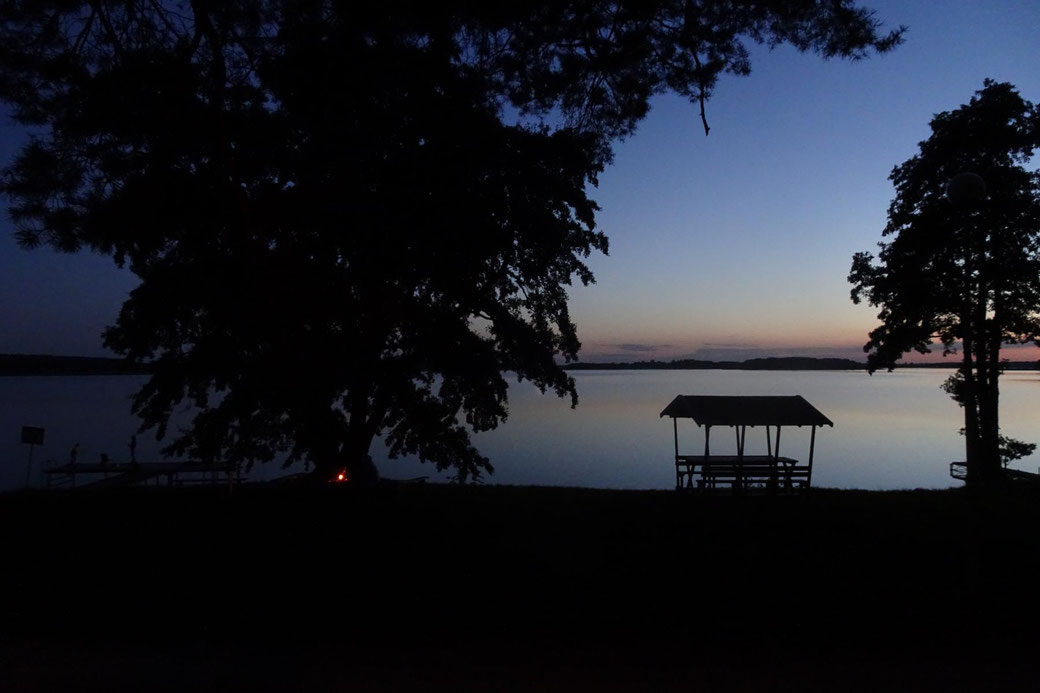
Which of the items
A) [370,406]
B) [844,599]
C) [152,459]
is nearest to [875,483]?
[370,406]

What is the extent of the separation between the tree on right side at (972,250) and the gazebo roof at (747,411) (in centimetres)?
848

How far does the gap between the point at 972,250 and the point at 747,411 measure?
11793 millimetres

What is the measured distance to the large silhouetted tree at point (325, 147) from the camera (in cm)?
795

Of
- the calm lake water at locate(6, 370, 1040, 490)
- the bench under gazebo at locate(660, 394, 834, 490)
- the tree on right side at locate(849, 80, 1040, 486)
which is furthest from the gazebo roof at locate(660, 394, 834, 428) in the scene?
the calm lake water at locate(6, 370, 1040, 490)

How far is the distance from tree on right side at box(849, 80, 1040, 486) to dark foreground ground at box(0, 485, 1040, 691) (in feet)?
48.2

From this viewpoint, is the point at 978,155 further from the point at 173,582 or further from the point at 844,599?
the point at 173,582

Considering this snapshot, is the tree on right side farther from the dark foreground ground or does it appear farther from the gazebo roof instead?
the dark foreground ground

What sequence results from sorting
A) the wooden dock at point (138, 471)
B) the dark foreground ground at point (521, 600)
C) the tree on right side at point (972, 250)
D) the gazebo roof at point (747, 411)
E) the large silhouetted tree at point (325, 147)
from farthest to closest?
→ the tree on right side at point (972, 250) → the wooden dock at point (138, 471) → the gazebo roof at point (747, 411) → the large silhouetted tree at point (325, 147) → the dark foreground ground at point (521, 600)

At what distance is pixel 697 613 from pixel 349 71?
6.91m

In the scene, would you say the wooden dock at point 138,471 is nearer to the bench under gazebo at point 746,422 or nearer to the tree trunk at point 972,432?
the bench under gazebo at point 746,422

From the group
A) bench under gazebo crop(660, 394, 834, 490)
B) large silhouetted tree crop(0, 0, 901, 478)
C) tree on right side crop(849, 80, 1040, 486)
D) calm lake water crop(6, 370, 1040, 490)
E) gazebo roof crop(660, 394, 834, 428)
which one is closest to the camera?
large silhouetted tree crop(0, 0, 901, 478)

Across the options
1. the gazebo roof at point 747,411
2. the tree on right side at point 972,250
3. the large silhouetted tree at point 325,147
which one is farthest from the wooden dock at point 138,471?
the tree on right side at point 972,250

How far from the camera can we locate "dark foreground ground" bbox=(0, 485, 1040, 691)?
4.65 metres

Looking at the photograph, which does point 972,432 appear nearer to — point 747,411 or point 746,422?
point 747,411
